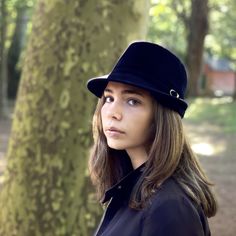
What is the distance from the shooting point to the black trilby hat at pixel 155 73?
2338 mm

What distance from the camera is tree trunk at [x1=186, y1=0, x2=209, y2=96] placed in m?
31.9

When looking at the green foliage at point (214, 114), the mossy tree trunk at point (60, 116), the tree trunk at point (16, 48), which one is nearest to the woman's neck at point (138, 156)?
the mossy tree trunk at point (60, 116)

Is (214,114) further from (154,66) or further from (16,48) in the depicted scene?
(154,66)

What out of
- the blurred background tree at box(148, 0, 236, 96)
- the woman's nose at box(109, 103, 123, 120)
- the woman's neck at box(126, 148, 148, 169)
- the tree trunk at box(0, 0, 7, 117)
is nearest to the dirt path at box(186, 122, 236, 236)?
the woman's neck at box(126, 148, 148, 169)

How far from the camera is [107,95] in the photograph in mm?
2525

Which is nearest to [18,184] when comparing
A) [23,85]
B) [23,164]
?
[23,164]

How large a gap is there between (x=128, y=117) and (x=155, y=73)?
210 millimetres

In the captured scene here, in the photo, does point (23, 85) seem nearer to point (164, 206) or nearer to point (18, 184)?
point (18, 184)

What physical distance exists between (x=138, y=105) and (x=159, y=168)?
0.94 feet

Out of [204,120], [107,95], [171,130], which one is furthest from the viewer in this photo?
[204,120]

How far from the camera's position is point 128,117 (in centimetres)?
240

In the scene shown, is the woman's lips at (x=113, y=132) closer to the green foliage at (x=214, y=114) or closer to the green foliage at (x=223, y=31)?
the green foliage at (x=214, y=114)

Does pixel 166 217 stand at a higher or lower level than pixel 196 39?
higher

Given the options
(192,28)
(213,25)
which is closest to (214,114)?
(192,28)
